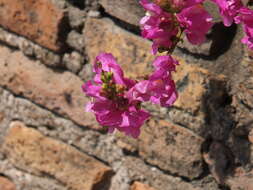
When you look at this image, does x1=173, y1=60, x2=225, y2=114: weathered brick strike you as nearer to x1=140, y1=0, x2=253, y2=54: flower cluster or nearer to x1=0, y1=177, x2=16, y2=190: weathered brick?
x1=140, y1=0, x2=253, y2=54: flower cluster

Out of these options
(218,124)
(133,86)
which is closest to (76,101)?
(218,124)

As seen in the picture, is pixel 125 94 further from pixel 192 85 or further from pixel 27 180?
pixel 27 180

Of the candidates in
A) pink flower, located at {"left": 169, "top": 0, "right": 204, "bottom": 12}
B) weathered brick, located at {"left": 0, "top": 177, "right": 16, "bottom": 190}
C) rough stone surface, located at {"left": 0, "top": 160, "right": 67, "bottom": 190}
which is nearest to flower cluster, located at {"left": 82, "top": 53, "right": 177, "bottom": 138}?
pink flower, located at {"left": 169, "top": 0, "right": 204, "bottom": 12}

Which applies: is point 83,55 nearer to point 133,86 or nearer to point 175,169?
point 175,169

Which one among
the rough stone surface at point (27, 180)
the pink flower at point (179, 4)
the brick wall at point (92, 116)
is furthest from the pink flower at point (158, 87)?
the rough stone surface at point (27, 180)

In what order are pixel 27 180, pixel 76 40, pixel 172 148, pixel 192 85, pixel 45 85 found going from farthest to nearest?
pixel 27 180, pixel 45 85, pixel 76 40, pixel 172 148, pixel 192 85

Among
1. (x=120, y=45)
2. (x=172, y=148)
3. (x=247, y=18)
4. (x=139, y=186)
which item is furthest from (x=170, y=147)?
(x=247, y=18)

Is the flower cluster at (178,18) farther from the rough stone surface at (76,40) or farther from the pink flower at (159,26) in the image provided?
the rough stone surface at (76,40)
